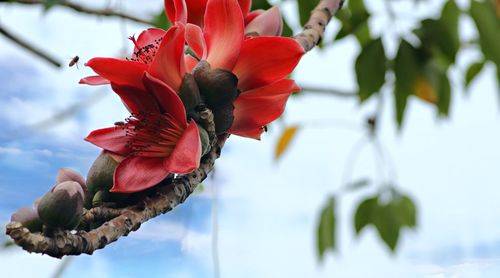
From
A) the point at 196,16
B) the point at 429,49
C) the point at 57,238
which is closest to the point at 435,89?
the point at 429,49

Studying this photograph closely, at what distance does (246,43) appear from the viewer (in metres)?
0.24

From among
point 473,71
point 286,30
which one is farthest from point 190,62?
point 473,71

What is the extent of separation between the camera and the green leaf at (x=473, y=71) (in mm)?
986

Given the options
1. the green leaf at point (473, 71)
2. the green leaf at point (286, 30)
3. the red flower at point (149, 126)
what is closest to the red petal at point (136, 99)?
the red flower at point (149, 126)

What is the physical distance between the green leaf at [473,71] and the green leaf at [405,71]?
0.28m

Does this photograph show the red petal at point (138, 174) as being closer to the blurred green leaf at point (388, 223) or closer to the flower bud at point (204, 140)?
the flower bud at point (204, 140)

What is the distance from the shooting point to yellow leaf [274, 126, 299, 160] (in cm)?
91

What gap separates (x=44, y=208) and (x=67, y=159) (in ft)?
0.15

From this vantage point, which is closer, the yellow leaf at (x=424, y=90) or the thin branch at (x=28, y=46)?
the thin branch at (x=28, y=46)

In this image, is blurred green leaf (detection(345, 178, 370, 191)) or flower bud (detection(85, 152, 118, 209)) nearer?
flower bud (detection(85, 152, 118, 209))

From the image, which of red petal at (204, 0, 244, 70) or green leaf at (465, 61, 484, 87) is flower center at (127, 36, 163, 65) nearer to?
red petal at (204, 0, 244, 70)

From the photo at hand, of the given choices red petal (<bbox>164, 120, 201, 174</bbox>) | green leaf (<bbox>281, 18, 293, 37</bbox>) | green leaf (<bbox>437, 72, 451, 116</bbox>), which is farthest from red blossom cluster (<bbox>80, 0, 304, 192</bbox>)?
green leaf (<bbox>437, 72, 451, 116</bbox>)

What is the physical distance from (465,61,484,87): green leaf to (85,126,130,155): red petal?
0.83 meters

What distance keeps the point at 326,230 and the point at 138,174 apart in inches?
30.3
